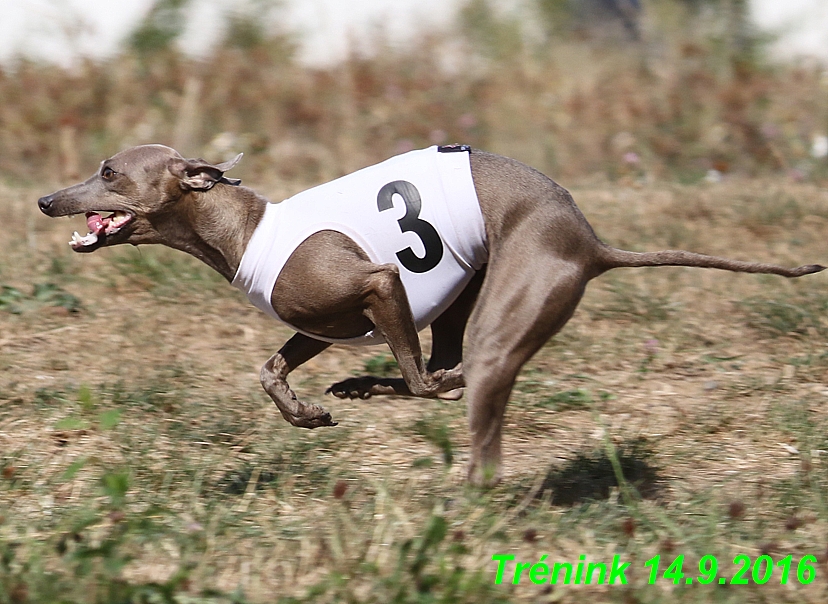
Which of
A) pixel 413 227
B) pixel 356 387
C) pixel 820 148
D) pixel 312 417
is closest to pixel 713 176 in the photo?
pixel 820 148

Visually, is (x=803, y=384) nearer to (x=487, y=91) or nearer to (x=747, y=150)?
(x=747, y=150)

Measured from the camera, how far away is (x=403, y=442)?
5008mm

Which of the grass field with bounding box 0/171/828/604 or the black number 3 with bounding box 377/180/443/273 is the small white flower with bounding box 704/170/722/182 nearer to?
the grass field with bounding box 0/171/828/604

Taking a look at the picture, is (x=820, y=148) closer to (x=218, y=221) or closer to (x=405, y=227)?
(x=405, y=227)

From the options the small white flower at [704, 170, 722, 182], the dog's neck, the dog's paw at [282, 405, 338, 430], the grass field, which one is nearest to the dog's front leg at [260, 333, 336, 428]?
the dog's paw at [282, 405, 338, 430]

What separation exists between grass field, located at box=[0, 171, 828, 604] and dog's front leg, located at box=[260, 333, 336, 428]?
0.23 m

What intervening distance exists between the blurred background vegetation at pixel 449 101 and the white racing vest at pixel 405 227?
16.2ft

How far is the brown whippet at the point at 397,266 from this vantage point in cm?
407

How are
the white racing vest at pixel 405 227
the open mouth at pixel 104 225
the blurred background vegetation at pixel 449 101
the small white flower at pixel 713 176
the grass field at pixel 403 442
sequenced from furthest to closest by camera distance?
the blurred background vegetation at pixel 449 101 < the small white flower at pixel 713 176 < the open mouth at pixel 104 225 < the white racing vest at pixel 405 227 < the grass field at pixel 403 442

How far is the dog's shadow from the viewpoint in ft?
14.3

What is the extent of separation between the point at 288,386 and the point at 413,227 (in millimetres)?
856

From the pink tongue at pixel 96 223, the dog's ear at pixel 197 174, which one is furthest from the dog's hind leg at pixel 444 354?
the pink tongue at pixel 96 223

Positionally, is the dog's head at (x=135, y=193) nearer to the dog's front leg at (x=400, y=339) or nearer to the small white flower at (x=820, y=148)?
the dog's front leg at (x=400, y=339)

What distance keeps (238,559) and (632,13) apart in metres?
8.83
